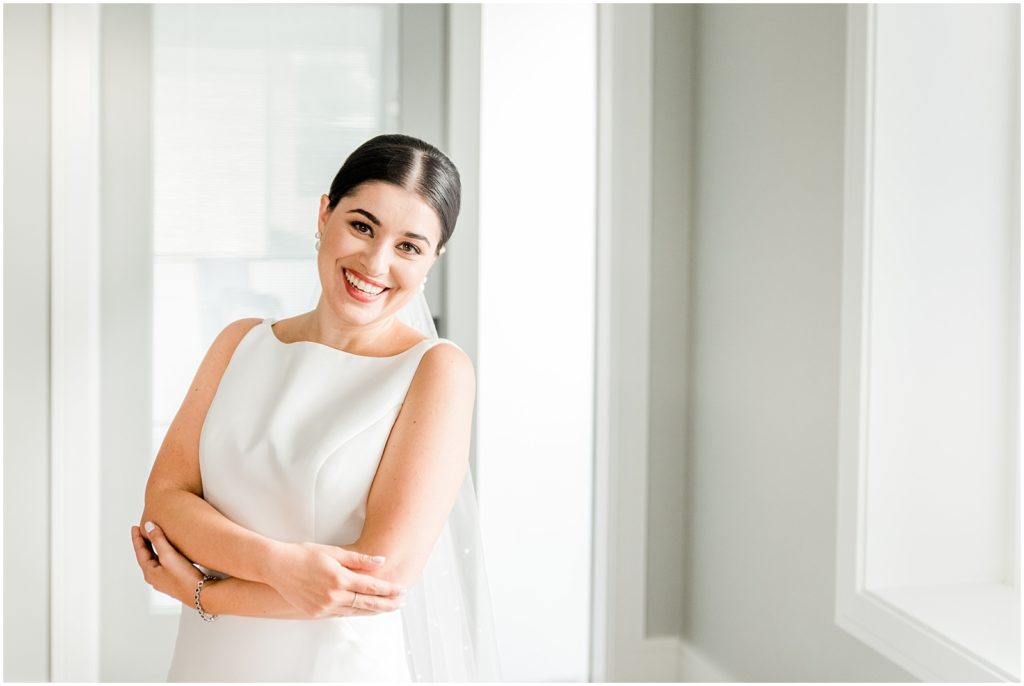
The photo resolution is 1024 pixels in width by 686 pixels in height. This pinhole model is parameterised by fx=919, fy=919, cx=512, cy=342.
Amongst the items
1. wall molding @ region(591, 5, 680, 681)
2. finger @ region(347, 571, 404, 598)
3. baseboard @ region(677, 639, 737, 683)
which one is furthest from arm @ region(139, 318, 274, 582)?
baseboard @ region(677, 639, 737, 683)

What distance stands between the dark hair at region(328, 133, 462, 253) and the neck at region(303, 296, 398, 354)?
163 millimetres

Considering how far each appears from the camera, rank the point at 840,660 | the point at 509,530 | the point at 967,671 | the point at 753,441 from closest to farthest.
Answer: the point at 967,671 → the point at 840,660 → the point at 753,441 → the point at 509,530

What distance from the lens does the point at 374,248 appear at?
3.83ft

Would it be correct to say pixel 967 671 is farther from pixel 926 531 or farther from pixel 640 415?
pixel 640 415

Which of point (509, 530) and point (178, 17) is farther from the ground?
point (178, 17)

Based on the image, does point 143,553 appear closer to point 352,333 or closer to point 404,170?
point 352,333

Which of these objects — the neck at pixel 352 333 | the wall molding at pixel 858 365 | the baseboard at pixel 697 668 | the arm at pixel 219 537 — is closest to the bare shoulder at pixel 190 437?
the arm at pixel 219 537

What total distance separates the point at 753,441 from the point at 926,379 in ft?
1.76

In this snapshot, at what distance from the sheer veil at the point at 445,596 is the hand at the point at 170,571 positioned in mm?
356

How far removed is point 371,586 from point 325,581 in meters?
0.06

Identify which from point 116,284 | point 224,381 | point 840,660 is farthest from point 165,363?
point 840,660

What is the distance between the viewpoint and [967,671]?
5.42ft

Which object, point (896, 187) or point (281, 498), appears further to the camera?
point (896, 187)

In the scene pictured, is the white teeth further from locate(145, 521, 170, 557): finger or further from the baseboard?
the baseboard
